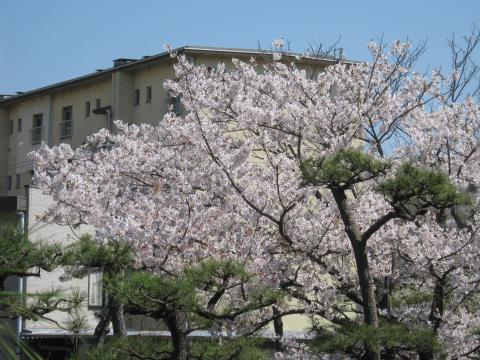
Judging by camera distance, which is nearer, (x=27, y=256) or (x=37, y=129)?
(x=27, y=256)

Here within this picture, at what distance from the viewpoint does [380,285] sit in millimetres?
11547

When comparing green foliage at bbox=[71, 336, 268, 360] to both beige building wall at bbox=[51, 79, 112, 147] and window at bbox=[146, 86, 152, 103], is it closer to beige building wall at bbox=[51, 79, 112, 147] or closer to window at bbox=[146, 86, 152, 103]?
window at bbox=[146, 86, 152, 103]

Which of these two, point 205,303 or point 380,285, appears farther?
point 380,285

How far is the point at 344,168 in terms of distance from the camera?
8805 millimetres

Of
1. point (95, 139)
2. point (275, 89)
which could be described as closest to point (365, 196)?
point (275, 89)

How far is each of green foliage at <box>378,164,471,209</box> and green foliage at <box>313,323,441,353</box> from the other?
4.41ft

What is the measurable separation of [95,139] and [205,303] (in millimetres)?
7075

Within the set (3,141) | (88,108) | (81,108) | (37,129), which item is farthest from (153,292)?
(3,141)

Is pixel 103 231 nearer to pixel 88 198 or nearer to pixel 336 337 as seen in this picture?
pixel 88 198

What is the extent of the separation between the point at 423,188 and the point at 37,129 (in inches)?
1216

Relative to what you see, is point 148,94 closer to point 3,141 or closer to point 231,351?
point 3,141

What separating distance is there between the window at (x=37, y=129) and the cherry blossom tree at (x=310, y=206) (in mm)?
25278

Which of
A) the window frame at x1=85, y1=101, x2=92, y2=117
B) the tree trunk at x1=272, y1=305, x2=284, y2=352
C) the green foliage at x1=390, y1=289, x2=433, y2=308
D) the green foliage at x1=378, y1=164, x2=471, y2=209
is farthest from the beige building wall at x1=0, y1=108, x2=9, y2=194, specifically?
the green foliage at x1=378, y1=164, x2=471, y2=209

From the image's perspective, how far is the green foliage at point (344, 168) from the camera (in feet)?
28.7
